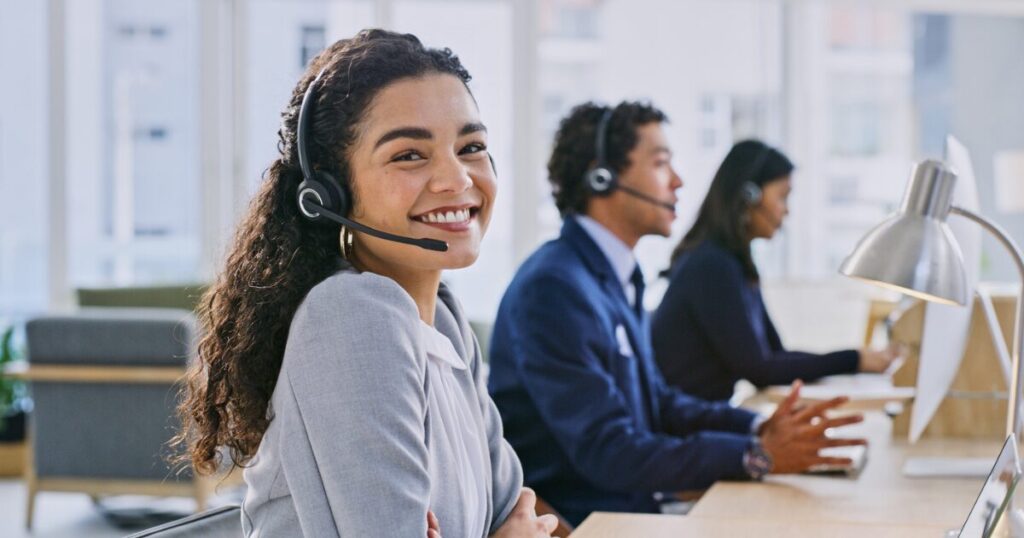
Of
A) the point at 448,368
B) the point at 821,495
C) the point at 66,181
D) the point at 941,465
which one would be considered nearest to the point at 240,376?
the point at 448,368

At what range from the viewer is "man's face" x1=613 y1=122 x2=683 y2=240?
2.67m

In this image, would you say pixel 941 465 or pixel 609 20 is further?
pixel 609 20

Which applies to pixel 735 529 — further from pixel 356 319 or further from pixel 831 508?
pixel 356 319

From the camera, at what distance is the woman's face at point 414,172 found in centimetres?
130

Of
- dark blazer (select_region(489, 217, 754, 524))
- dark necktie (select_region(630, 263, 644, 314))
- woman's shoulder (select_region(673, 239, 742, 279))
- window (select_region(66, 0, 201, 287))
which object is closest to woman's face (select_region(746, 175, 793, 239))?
woman's shoulder (select_region(673, 239, 742, 279))

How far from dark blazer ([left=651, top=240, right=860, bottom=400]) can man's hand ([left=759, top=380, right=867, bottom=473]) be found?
1.00 meters

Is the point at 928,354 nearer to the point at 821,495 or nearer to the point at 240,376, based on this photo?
the point at 821,495

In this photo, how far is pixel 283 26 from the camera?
6.59 meters

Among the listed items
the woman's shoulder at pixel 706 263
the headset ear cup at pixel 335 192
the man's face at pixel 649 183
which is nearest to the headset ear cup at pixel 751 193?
the woman's shoulder at pixel 706 263

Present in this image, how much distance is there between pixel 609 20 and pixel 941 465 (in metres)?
5.03

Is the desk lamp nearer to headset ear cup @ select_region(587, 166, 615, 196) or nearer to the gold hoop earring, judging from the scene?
the gold hoop earring

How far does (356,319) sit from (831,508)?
1.01 m

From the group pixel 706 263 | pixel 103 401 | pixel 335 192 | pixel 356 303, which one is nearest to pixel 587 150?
pixel 706 263

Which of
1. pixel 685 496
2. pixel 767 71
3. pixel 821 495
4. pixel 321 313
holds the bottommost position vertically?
pixel 685 496
